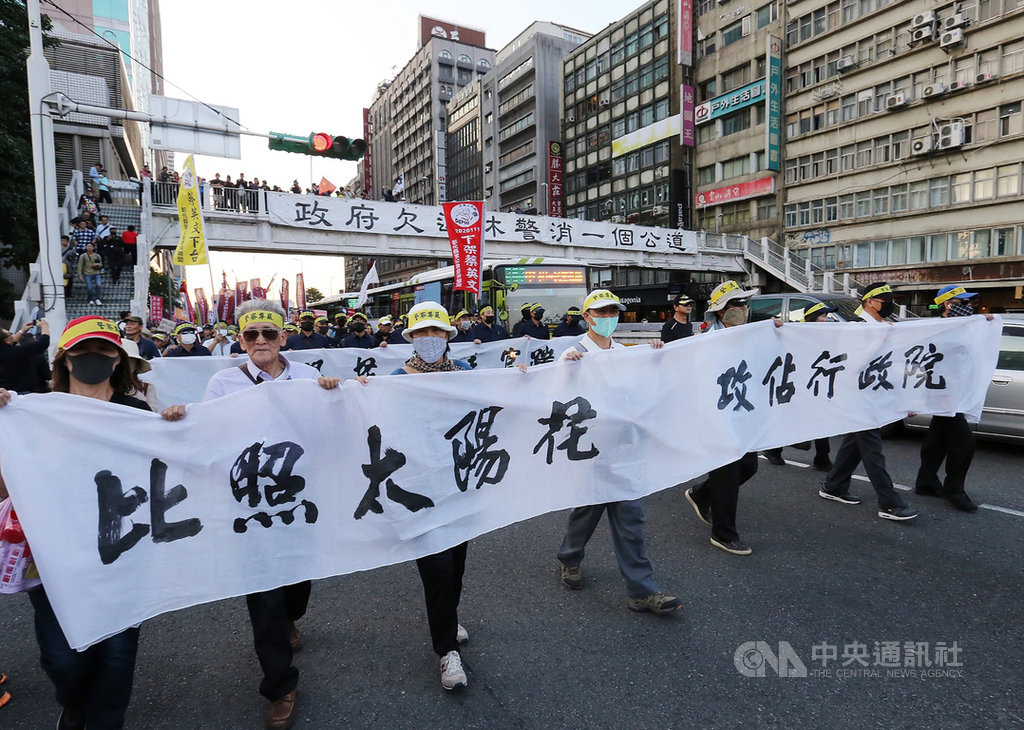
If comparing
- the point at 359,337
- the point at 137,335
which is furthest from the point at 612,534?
the point at 137,335

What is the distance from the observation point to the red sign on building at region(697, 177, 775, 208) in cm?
3731

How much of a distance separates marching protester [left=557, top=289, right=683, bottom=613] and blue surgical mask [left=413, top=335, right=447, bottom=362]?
77 centimetres

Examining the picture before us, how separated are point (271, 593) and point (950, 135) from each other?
1408 inches

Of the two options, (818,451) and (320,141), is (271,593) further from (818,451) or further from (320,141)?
(320,141)

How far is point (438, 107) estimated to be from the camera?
76312 mm

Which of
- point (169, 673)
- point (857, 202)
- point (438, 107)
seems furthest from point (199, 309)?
point (438, 107)

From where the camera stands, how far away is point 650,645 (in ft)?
9.96

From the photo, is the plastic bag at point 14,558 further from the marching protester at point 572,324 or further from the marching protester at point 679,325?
the marching protester at point 572,324

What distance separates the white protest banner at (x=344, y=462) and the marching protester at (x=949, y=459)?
1676 millimetres

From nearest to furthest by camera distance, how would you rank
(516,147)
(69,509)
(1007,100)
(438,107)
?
(69,509)
(1007,100)
(516,147)
(438,107)

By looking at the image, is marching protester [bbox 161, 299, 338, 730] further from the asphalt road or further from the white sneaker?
the white sneaker

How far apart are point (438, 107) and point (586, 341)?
263ft

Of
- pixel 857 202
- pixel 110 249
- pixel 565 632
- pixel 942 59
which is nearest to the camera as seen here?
pixel 565 632

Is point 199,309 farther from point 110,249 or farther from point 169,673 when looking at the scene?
point 169,673
